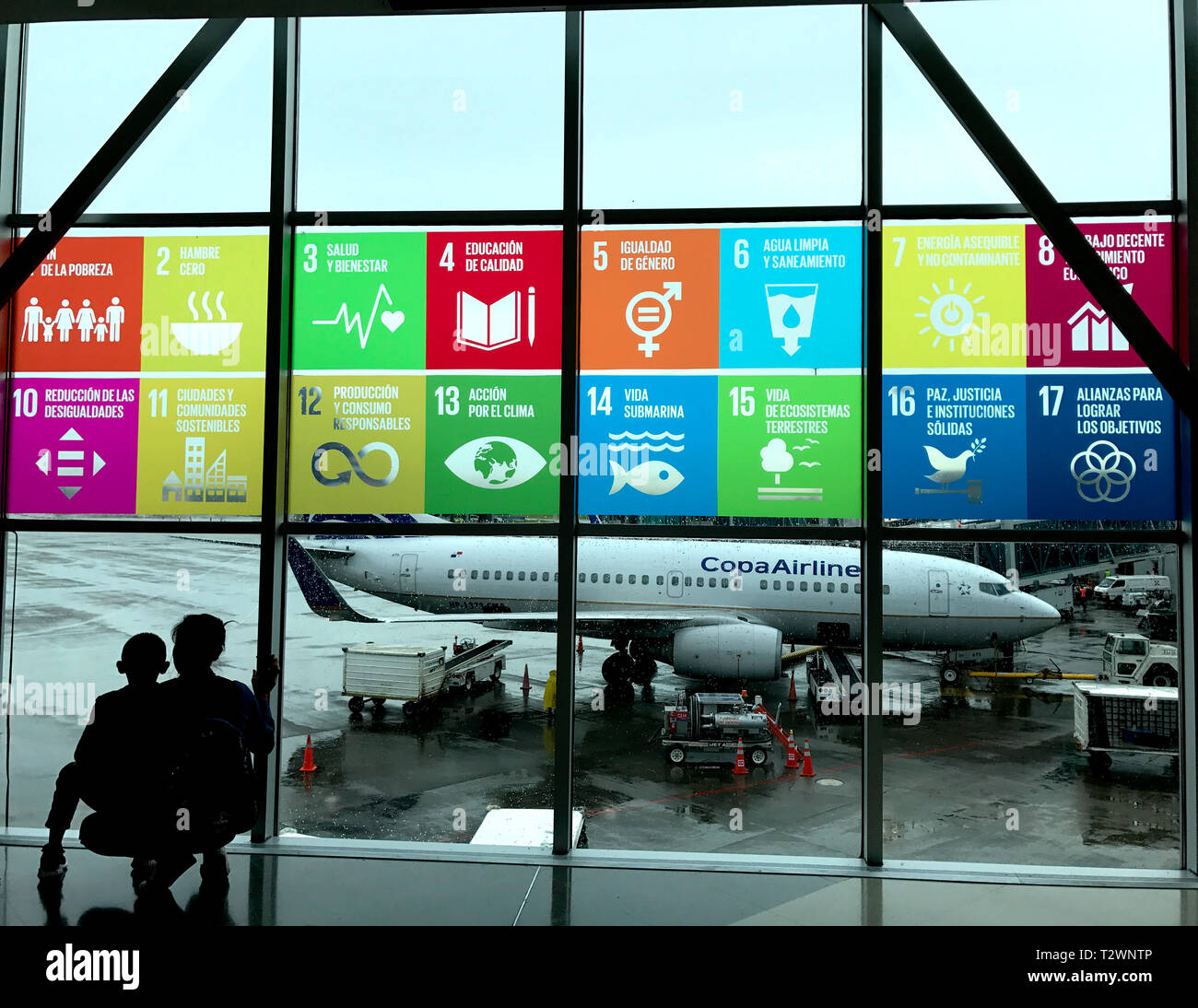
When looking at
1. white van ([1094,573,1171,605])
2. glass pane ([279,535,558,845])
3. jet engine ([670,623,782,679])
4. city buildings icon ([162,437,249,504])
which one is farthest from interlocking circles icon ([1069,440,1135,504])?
white van ([1094,573,1171,605])

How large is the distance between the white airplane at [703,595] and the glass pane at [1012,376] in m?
4.67

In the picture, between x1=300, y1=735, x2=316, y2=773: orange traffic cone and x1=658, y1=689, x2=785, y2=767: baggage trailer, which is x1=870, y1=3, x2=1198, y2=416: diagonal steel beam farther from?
x1=300, y1=735, x2=316, y2=773: orange traffic cone

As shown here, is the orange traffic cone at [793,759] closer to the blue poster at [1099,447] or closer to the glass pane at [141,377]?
the blue poster at [1099,447]

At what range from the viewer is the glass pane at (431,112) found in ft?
13.2

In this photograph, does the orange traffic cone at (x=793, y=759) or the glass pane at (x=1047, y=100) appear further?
the orange traffic cone at (x=793, y=759)

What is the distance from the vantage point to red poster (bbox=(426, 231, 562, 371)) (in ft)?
13.1

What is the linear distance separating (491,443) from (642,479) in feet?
2.60

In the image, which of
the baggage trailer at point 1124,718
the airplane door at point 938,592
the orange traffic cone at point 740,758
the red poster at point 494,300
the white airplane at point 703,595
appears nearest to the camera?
the red poster at point 494,300

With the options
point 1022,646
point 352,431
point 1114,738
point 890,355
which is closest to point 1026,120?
point 890,355

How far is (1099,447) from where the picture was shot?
12.5 ft

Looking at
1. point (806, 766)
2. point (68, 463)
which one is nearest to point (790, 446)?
point (68, 463)

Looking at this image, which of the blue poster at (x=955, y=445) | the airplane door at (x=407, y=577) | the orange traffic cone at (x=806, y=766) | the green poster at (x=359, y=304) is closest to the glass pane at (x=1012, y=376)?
the blue poster at (x=955, y=445)

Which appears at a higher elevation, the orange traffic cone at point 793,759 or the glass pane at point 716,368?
the glass pane at point 716,368

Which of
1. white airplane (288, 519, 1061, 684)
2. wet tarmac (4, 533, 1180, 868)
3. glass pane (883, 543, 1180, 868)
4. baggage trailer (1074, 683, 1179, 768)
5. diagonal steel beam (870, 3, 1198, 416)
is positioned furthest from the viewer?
white airplane (288, 519, 1061, 684)
